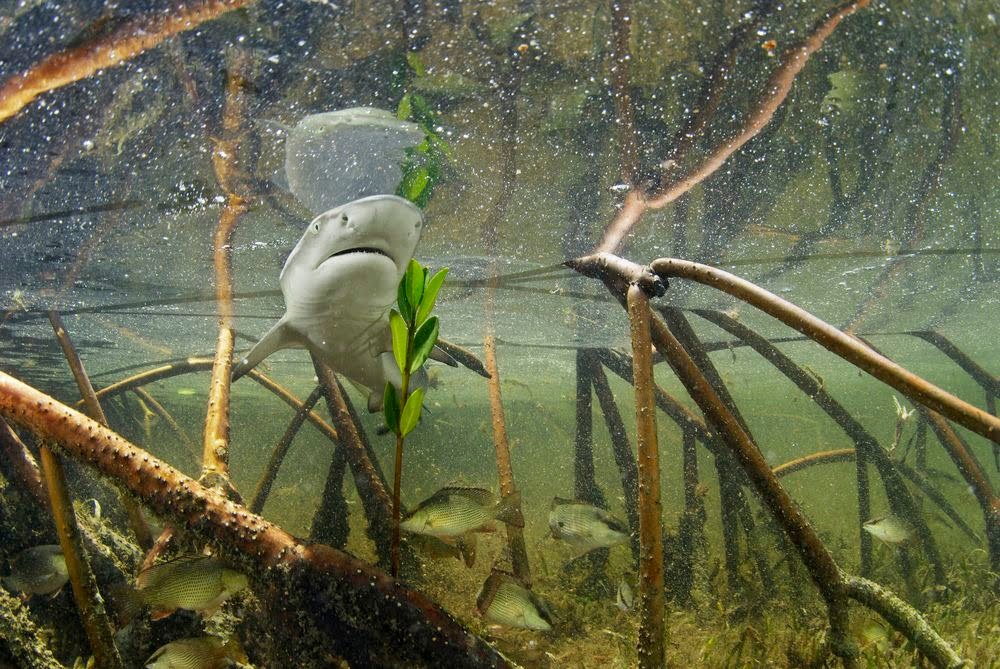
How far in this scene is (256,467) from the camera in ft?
83.1

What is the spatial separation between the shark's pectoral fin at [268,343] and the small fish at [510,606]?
2726mm

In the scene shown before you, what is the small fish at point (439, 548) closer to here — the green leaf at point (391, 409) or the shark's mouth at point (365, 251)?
the green leaf at point (391, 409)

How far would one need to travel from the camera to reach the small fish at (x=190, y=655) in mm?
3002

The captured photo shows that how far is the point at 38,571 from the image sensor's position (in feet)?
12.6

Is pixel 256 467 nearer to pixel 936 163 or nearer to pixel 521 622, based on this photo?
pixel 521 622

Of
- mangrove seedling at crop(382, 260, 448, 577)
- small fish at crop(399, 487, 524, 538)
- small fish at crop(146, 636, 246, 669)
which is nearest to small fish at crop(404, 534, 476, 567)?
small fish at crop(399, 487, 524, 538)

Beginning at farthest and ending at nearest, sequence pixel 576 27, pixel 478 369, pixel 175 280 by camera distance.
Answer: pixel 175 280 < pixel 478 369 < pixel 576 27

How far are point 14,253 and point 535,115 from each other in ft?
27.6

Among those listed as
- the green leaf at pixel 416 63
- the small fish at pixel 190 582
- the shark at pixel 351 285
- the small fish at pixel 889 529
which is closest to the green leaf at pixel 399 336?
the shark at pixel 351 285

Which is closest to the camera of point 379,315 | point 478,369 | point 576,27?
point 576,27

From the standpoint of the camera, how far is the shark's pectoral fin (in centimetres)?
457

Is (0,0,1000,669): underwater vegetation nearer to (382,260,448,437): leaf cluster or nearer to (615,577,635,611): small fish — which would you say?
(382,260,448,437): leaf cluster

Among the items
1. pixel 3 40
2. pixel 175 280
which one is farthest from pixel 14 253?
pixel 3 40

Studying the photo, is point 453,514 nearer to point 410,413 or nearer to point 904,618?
point 410,413
